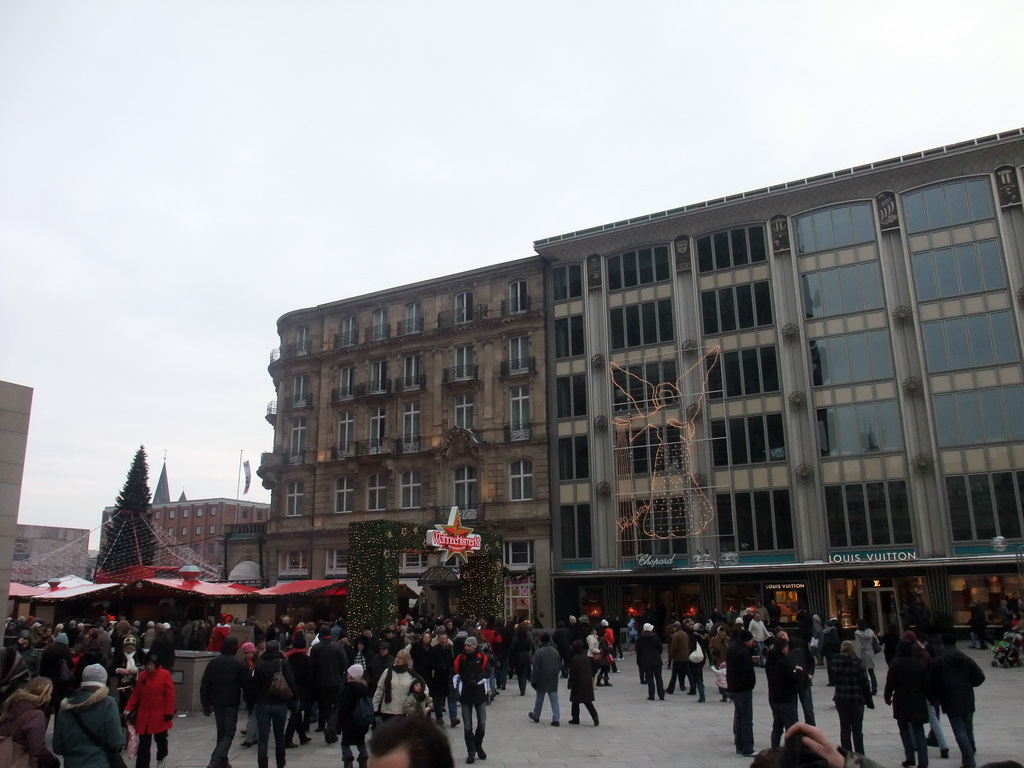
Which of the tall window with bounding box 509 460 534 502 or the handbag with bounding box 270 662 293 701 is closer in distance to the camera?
the handbag with bounding box 270 662 293 701

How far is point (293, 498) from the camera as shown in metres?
45.7

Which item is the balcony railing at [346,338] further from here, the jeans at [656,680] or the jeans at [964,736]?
the jeans at [964,736]

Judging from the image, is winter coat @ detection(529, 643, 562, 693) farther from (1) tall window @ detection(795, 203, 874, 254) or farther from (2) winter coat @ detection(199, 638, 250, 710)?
(1) tall window @ detection(795, 203, 874, 254)

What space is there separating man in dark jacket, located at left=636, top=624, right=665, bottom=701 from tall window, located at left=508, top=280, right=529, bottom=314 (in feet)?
82.9

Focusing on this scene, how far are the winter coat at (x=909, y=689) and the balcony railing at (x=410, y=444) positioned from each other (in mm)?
33096

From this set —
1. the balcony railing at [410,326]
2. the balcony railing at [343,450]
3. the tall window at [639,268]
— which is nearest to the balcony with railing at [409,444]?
the balcony railing at [343,450]

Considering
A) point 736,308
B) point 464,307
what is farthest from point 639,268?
point 464,307

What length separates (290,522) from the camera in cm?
4503

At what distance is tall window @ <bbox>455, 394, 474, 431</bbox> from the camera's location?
42.1 meters

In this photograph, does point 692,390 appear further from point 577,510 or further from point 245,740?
point 245,740

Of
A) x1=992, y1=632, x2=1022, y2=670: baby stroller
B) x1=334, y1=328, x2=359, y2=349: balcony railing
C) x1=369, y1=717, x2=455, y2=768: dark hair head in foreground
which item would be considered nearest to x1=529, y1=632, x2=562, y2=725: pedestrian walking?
x1=369, y1=717, x2=455, y2=768: dark hair head in foreground

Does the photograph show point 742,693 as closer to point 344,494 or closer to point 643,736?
point 643,736

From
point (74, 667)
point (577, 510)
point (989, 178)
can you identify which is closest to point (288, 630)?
point (74, 667)

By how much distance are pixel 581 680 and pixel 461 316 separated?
30.2 meters
